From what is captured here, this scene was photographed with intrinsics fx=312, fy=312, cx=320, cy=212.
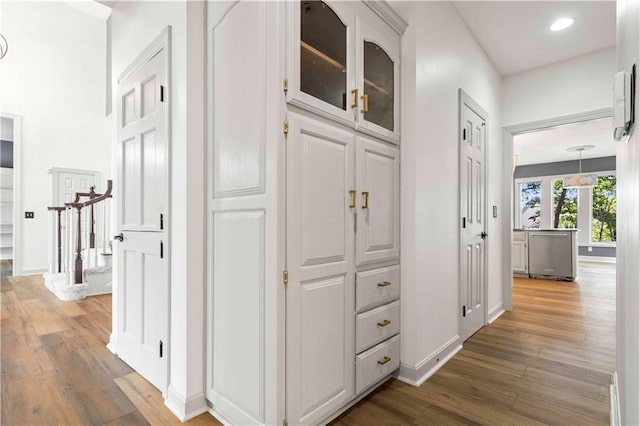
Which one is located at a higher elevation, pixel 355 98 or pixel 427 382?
pixel 355 98

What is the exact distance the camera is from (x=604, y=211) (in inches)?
338

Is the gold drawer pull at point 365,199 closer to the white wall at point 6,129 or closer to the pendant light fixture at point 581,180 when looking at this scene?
the white wall at point 6,129

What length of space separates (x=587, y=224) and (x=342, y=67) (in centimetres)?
1030

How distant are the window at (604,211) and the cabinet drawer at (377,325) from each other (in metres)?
9.65

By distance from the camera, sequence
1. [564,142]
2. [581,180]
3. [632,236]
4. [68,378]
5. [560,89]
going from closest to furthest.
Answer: [632,236] < [68,378] < [560,89] < [564,142] < [581,180]

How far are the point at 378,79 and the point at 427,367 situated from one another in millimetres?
1971

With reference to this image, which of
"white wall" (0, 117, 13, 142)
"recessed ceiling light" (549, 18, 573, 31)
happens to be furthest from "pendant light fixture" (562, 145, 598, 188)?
"white wall" (0, 117, 13, 142)

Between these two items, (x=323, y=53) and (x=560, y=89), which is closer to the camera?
A: (x=323, y=53)

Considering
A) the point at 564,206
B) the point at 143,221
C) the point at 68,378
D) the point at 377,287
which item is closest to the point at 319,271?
the point at 377,287

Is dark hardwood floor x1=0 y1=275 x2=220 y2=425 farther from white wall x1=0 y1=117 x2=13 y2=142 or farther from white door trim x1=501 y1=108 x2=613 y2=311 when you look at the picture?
white wall x1=0 y1=117 x2=13 y2=142

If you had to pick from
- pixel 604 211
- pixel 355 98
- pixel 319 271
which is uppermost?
pixel 355 98

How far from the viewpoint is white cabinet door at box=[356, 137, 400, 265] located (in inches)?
70.4

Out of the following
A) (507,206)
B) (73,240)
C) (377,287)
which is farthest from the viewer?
(73,240)

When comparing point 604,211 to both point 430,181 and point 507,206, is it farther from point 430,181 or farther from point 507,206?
point 430,181
